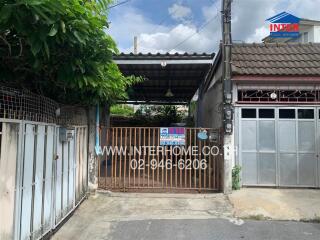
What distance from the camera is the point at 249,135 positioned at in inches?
380

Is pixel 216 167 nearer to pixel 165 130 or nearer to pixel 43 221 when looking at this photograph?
pixel 165 130

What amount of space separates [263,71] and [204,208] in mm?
4118

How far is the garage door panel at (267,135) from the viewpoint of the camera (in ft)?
31.5

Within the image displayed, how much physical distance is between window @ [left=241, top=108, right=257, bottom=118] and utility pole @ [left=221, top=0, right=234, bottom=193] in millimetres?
825

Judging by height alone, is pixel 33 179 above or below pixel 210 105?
below

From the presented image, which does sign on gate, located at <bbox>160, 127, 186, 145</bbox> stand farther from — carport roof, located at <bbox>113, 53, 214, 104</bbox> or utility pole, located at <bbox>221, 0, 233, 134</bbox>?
carport roof, located at <bbox>113, 53, 214, 104</bbox>

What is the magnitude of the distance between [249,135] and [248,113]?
0.61m

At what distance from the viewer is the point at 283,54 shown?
10.4 meters

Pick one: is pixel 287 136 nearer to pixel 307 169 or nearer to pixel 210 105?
pixel 307 169

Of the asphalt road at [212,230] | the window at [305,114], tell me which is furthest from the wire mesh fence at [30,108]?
the window at [305,114]

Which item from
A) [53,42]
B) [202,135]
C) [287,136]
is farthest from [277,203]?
[53,42]

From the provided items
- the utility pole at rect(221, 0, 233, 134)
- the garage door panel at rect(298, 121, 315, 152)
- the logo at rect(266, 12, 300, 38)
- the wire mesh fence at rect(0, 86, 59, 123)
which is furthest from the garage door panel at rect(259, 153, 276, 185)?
the logo at rect(266, 12, 300, 38)

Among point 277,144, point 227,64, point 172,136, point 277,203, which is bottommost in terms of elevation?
point 277,203

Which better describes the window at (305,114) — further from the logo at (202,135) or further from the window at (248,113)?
the logo at (202,135)
